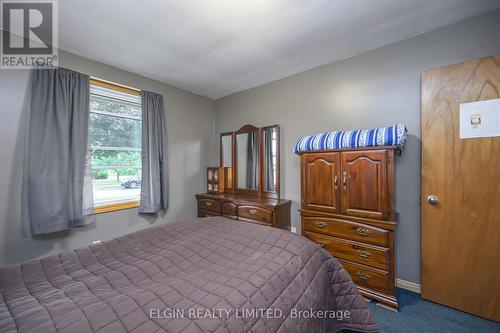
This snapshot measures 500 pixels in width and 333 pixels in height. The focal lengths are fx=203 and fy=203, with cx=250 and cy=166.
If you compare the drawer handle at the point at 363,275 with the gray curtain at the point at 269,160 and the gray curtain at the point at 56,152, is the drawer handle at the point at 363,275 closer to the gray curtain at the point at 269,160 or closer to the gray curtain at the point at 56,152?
the gray curtain at the point at 269,160

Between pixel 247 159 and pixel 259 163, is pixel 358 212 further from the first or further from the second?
pixel 247 159

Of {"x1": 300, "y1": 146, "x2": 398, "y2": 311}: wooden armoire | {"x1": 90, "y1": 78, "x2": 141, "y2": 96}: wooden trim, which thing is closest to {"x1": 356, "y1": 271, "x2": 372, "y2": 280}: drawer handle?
{"x1": 300, "y1": 146, "x2": 398, "y2": 311}: wooden armoire

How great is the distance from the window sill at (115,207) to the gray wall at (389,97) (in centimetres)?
209

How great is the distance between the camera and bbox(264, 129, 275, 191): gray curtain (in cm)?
302

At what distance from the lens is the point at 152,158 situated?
282 cm

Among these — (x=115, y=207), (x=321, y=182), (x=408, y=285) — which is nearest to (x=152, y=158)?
(x=115, y=207)

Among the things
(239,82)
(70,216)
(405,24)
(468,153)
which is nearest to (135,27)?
(239,82)

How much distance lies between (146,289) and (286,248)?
80cm

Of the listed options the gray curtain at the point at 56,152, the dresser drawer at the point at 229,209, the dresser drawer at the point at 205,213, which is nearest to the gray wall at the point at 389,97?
the dresser drawer at the point at 229,209

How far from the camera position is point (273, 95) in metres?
3.07

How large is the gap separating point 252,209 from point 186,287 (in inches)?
71.6

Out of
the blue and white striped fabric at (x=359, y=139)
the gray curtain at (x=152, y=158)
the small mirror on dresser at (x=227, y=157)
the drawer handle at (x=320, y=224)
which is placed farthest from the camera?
the small mirror on dresser at (x=227, y=157)

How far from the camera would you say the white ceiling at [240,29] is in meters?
1.60

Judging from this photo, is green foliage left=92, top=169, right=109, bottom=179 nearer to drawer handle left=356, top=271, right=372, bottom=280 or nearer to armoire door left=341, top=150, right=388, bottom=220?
armoire door left=341, top=150, right=388, bottom=220
